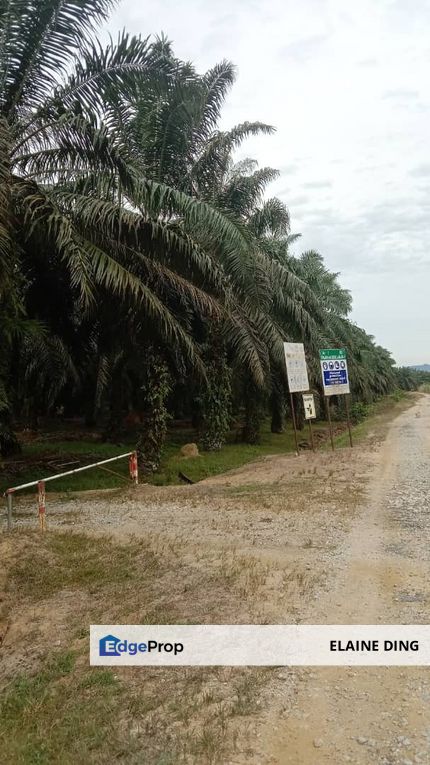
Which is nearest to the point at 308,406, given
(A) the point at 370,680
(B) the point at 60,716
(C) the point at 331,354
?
(C) the point at 331,354

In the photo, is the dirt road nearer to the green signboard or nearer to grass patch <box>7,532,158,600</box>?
grass patch <box>7,532,158,600</box>

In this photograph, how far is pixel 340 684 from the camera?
3.61 m

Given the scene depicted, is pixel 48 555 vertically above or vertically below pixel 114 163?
below

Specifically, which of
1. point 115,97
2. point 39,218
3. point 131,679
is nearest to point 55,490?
point 39,218

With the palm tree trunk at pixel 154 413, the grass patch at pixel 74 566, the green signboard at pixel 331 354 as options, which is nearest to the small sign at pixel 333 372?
the green signboard at pixel 331 354

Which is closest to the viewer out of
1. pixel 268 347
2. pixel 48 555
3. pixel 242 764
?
pixel 242 764

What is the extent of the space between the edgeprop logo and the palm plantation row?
19.5 feet

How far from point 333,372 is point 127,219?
10.0 metres

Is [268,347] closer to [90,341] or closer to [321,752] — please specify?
[90,341]

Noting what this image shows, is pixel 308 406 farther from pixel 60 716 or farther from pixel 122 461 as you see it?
pixel 60 716

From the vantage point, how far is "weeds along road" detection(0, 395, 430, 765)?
3105 mm

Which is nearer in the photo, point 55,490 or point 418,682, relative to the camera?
point 418,682

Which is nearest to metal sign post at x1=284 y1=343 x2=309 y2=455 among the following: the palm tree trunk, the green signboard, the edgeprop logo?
the green signboard

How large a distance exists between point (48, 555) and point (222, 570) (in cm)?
213
